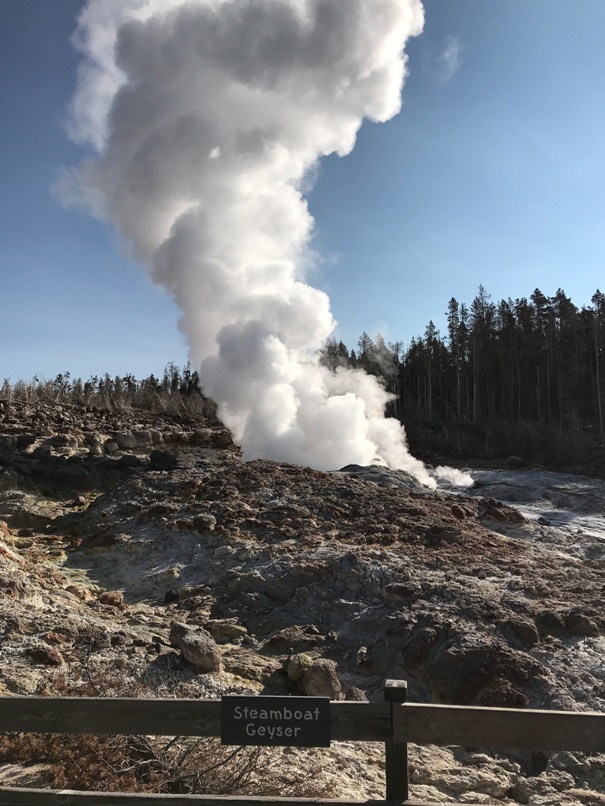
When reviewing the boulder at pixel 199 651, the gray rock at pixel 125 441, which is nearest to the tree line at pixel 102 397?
the gray rock at pixel 125 441

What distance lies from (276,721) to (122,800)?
97 cm

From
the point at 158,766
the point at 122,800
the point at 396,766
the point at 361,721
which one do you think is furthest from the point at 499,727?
the point at 158,766

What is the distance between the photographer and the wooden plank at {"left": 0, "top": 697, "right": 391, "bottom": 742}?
3.48 meters

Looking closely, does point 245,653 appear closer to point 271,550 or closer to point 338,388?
point 271,550

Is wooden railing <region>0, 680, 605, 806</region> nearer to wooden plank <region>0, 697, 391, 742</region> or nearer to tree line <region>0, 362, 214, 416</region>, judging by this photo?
wooden plank <region>0, 697, 391, 742</region>

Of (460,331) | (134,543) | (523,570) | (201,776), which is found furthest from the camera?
(460,331)

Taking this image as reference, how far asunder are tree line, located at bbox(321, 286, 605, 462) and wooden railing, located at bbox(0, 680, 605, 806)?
1660 inches

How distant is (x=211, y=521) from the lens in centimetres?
1380

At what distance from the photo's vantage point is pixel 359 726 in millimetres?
3482

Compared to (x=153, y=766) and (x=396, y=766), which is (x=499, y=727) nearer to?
(x=396, y=766)

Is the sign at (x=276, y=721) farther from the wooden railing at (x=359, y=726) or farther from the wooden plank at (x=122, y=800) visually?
the wooden plank at (x=122, y=800)

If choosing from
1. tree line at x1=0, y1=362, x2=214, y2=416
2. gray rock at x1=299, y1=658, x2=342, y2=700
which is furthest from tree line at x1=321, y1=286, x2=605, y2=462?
gray rock at x1=299, y1=658, x2=342, y2=700

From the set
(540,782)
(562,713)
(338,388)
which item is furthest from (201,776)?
(338,388)

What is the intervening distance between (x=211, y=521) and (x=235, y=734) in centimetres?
1049
